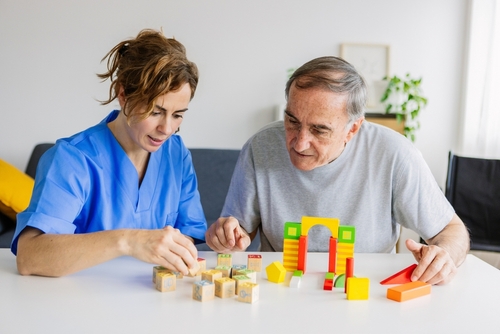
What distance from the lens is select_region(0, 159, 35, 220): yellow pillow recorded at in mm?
2881

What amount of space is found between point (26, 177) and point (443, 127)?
9.10 feet

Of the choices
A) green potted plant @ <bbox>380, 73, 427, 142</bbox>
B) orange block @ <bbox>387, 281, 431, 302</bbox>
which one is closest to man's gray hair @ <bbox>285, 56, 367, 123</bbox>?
orange block @ <bbox>387, 281, 431, 302</bbox>

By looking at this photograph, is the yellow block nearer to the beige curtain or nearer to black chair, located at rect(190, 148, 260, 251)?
black chair, located at rect(190, 148, 260, 251)

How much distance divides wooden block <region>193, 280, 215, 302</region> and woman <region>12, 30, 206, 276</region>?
74 mm

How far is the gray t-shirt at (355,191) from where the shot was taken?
64.9 inches

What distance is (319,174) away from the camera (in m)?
1.69

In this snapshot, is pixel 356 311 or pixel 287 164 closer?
pixel 356 311

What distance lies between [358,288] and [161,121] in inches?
25.4

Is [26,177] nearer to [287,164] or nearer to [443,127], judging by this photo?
[287,164]

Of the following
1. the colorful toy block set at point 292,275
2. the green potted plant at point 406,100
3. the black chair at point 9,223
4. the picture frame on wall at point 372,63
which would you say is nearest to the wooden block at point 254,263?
the colorful toy block set at point 292,275

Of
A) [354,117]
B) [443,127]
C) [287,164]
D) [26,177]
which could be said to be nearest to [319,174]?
[287,164]

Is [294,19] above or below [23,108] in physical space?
above

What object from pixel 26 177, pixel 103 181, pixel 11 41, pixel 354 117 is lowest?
pixel 26 177

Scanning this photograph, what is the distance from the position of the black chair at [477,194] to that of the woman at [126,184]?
2030 mm
